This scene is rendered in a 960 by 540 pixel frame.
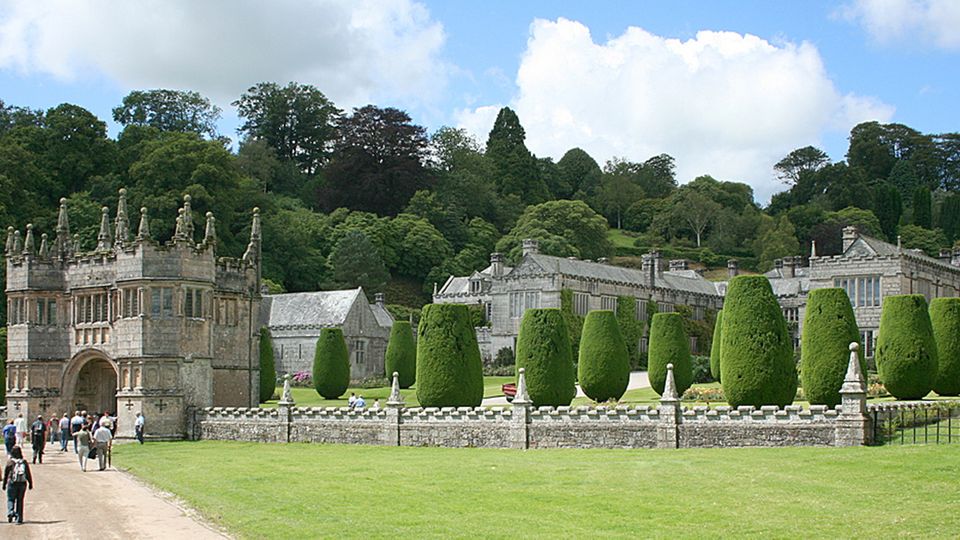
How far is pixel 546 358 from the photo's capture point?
4694 cm

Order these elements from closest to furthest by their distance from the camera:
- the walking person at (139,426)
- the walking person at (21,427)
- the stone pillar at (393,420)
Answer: the stone pillar at (393,420) < the walking person at (139,426) < the walking person at (21,427)

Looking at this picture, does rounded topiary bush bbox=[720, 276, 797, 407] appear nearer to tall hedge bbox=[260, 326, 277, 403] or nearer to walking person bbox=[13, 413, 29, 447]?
walking person bbox=[13, 413, 29, 447]

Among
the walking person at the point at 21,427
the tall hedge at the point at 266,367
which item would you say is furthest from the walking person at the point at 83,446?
the tall hedge at the point at 266,367

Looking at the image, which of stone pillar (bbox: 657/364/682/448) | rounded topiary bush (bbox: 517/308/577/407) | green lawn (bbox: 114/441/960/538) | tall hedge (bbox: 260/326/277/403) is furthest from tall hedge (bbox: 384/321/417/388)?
stone pillar (bbox: 657/364/682/448)

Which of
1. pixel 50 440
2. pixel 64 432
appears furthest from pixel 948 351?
pixel 50 440

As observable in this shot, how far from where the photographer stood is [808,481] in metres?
26.7

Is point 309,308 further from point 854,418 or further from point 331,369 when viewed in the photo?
point 854,418

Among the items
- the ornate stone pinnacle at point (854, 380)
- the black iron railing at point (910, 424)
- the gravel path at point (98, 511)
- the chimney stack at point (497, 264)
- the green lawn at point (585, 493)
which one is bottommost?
the gravel path at point (98, 511)

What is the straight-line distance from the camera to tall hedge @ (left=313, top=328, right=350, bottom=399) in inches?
2544

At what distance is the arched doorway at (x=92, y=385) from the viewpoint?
158 ft

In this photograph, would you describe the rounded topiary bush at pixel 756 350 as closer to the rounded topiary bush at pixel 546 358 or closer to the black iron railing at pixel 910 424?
the black iron railing at pixel 910 424

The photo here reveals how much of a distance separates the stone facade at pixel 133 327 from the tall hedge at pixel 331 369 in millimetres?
13305

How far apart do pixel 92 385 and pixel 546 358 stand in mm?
19075

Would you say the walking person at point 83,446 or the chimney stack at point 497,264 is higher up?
the chimney stack at point 497,264
